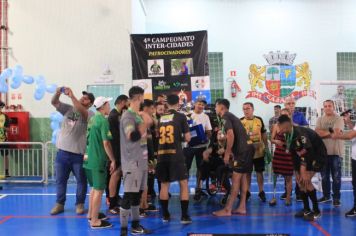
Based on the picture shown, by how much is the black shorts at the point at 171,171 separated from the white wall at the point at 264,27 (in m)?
7.08

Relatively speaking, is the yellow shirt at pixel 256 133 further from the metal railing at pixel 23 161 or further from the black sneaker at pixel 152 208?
the metal railing at pixel 23 161

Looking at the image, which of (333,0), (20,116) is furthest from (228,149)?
(333,0)

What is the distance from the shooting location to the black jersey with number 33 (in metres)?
5.21

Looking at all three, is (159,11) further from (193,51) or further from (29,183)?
(29,183)

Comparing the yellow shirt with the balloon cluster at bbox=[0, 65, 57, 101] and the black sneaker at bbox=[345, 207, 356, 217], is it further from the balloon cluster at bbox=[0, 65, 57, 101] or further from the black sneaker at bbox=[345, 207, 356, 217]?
the balloon cluster at bbox=[0, 65, 57, 101]

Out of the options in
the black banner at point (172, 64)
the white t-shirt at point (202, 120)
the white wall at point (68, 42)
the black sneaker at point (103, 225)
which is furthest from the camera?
the white wall at point (68, 42)

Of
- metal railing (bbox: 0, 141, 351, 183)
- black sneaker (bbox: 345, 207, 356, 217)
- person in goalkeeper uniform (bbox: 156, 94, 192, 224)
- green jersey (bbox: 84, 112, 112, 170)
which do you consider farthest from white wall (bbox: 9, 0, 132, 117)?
black sneaker (bbox: 345, 207, 356, 217)

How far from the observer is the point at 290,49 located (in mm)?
11992

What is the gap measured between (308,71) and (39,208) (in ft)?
30.8

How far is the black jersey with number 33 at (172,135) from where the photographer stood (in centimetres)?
521

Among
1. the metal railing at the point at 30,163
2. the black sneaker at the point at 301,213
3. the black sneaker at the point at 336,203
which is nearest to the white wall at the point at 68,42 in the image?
Result: the metal railing at the point at 30,163

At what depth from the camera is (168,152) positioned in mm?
5230

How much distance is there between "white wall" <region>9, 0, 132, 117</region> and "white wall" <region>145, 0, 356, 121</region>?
3025 millimetres

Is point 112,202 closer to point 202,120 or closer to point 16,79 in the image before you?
point 202,120
